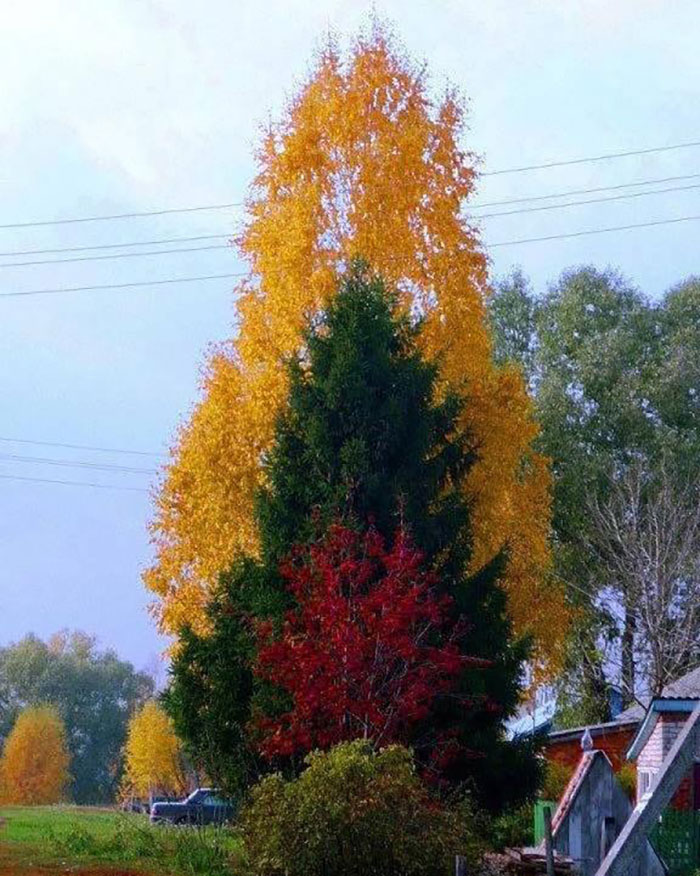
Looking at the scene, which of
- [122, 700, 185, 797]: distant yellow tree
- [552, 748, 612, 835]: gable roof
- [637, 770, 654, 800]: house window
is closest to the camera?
[552, 748, 612, 835]: gable roof

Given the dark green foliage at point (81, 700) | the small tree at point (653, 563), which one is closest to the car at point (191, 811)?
the small tree at point (653, 563)

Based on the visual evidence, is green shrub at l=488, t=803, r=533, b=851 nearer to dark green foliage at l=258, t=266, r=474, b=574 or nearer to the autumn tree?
the autumn tree

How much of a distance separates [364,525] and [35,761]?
73029 mm

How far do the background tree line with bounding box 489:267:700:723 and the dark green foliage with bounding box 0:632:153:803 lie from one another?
61812 millimetres

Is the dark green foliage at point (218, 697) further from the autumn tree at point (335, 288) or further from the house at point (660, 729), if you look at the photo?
the house at point (660, 729)

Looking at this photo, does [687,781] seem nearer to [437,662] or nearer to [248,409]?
[437,662]

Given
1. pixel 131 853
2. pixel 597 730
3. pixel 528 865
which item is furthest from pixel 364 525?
pixel 597 730

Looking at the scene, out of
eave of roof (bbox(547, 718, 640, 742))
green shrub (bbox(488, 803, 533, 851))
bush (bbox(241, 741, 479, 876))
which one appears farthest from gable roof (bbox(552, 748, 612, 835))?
eave of roof (bbox(547, 718, 640, 742))

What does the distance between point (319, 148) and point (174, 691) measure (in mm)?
11175

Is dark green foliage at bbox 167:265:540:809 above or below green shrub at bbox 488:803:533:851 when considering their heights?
above

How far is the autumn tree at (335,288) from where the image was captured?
26719mm

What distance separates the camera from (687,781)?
23.0 meters

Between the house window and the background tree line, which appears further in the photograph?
the background tree line

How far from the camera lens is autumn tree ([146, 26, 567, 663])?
26.7 meters
